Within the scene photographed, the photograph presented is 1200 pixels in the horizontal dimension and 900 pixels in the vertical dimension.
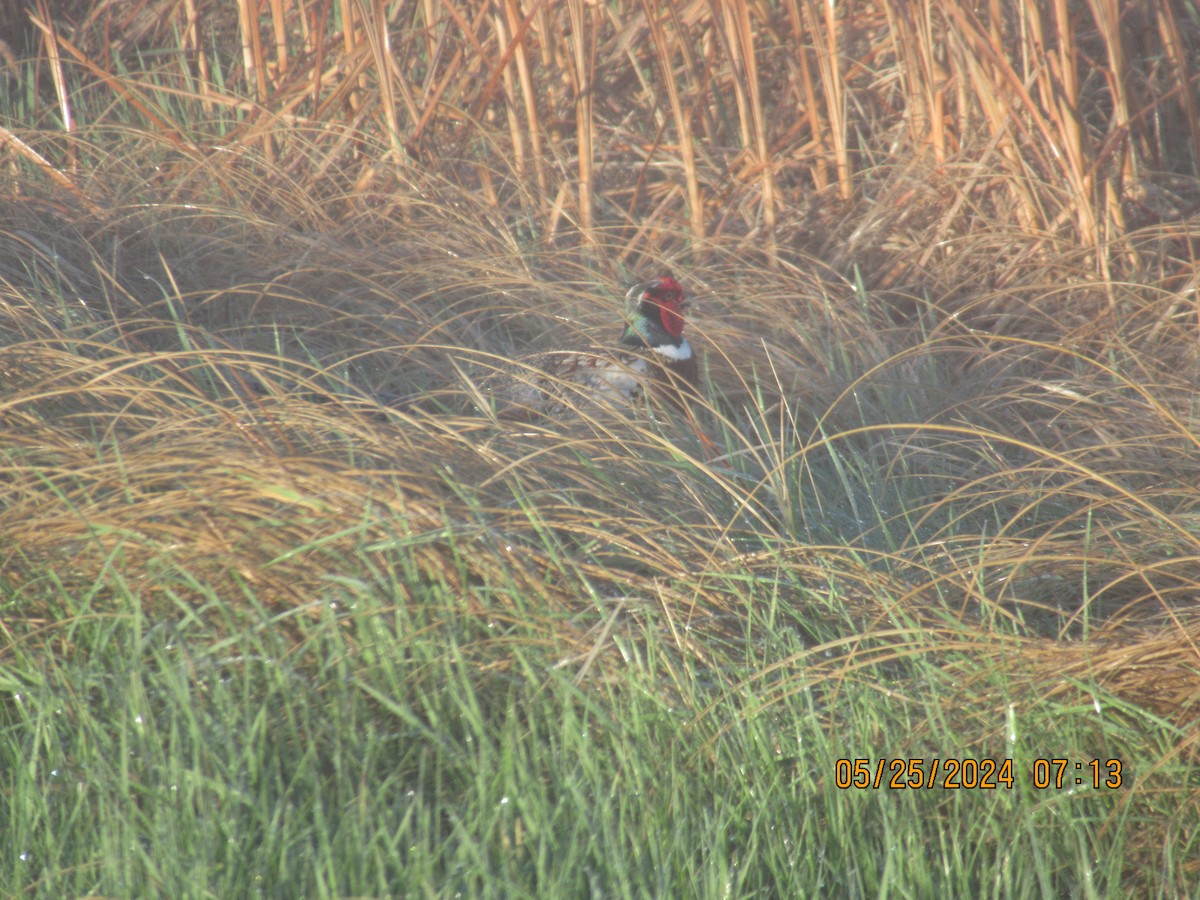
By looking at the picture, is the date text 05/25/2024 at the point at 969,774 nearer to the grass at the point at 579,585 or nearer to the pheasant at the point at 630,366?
the grass at the point at 579,585

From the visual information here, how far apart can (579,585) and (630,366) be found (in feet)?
4.44

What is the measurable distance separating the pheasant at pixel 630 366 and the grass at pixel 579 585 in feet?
0.33

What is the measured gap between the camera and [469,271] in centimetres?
388

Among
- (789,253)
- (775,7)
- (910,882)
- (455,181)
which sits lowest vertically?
(910,882)

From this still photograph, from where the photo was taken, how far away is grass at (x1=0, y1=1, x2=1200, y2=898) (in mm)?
1698

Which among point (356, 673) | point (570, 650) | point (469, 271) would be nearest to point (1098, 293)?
point (469, 271)

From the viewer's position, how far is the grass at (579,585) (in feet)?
5.57

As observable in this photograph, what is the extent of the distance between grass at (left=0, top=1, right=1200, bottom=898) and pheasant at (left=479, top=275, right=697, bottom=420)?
10 centimetres

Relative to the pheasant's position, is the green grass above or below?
below

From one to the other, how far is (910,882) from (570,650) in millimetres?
599

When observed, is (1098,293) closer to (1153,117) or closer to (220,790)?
(1153,117)

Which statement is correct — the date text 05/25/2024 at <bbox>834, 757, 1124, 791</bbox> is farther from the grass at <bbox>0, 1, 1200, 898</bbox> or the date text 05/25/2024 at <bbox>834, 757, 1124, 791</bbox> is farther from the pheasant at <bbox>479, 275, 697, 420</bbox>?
the pheasant at <bbox>479, 275, 697, 420</bbox>

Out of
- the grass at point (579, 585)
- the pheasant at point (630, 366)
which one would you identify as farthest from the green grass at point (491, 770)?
the pheasant at point (630, 366)

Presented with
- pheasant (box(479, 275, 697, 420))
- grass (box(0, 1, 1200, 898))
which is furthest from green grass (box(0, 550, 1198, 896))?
pheasant (box(479, 275, 697, 420))
